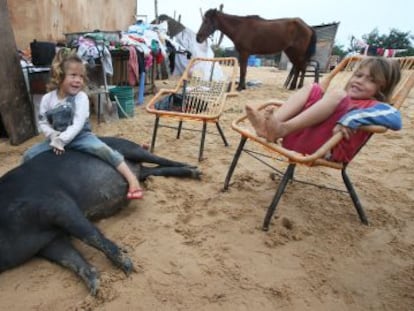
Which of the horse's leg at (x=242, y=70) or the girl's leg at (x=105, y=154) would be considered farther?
the horse's leg at (x=242, y=70)

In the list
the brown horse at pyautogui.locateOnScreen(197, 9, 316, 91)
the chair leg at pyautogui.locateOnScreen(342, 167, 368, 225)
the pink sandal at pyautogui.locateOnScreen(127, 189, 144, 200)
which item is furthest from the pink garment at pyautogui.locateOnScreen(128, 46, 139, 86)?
the chair leg at pyautogui.locateOnScreen(342, 167, 368, 225)

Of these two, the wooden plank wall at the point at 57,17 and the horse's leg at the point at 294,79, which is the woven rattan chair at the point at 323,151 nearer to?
the wooden plank wall at the point at 57,17

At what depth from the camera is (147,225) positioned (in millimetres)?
2020

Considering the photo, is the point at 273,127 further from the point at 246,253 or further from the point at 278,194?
the point at 246,253

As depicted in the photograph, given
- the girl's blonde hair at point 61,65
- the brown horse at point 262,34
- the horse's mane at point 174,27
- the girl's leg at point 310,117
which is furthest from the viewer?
the horse's mane at point 174,27

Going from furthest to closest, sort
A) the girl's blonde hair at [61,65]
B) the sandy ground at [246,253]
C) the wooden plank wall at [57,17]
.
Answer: the wooden plank wall at [57,17] < the girl's blonde hair at [61,65] < the sandy ground at [246,253]

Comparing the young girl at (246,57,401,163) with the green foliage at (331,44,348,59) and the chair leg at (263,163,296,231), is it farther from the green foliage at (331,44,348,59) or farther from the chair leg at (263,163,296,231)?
the green foliage at (331,44,348,59)

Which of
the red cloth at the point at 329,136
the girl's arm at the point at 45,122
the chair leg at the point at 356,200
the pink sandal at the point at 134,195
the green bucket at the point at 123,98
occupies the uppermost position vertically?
the red cloth at the point at 329,136

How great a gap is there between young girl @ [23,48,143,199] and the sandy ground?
1.21 ft

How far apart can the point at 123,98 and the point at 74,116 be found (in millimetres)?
2625

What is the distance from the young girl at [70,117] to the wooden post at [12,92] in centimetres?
156

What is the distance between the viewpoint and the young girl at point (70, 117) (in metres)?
2.07

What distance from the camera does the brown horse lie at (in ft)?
24.2

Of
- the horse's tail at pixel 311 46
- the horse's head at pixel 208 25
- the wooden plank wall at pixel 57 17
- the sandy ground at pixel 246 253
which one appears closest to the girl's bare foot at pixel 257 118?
the sandy ground at pixel 246 253
